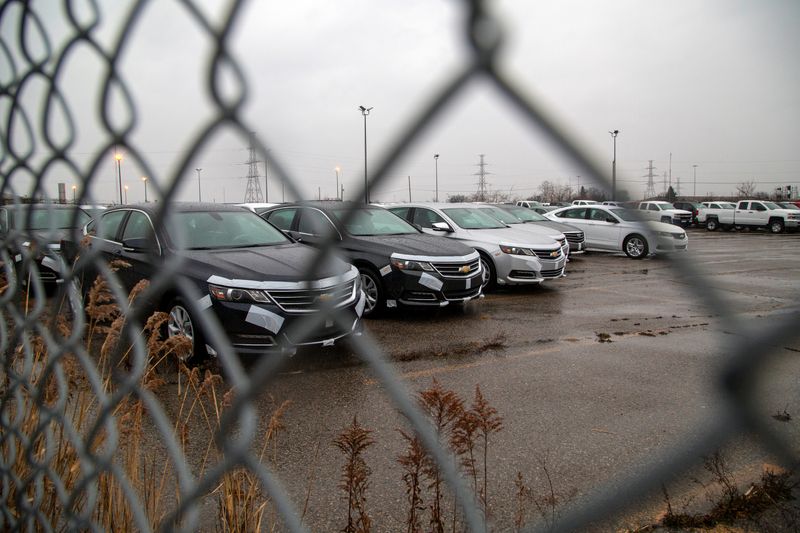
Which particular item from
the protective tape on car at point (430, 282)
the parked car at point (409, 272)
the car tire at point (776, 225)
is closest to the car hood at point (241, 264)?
the parked car at point (409, 272)

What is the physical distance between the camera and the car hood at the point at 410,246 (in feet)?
25.2

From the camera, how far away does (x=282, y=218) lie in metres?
8.95

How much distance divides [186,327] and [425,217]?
6.45m

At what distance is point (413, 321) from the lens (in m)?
7.62

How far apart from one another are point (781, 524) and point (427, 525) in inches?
64.3

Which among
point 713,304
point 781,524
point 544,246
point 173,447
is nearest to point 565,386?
point 781,524

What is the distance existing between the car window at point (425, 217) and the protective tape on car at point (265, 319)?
20.8ft

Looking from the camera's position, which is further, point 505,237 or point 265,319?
point 505,237

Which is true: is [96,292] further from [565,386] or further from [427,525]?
[565,386]

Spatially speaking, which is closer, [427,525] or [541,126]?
[541,126]

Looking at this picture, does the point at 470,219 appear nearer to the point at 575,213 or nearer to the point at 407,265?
the point at 407,265

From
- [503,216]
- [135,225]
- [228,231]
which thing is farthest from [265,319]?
[503,216]

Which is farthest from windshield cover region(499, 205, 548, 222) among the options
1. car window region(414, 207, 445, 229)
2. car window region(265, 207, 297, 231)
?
car window region(265, 207, 297, 231)

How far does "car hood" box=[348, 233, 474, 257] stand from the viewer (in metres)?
7.68
